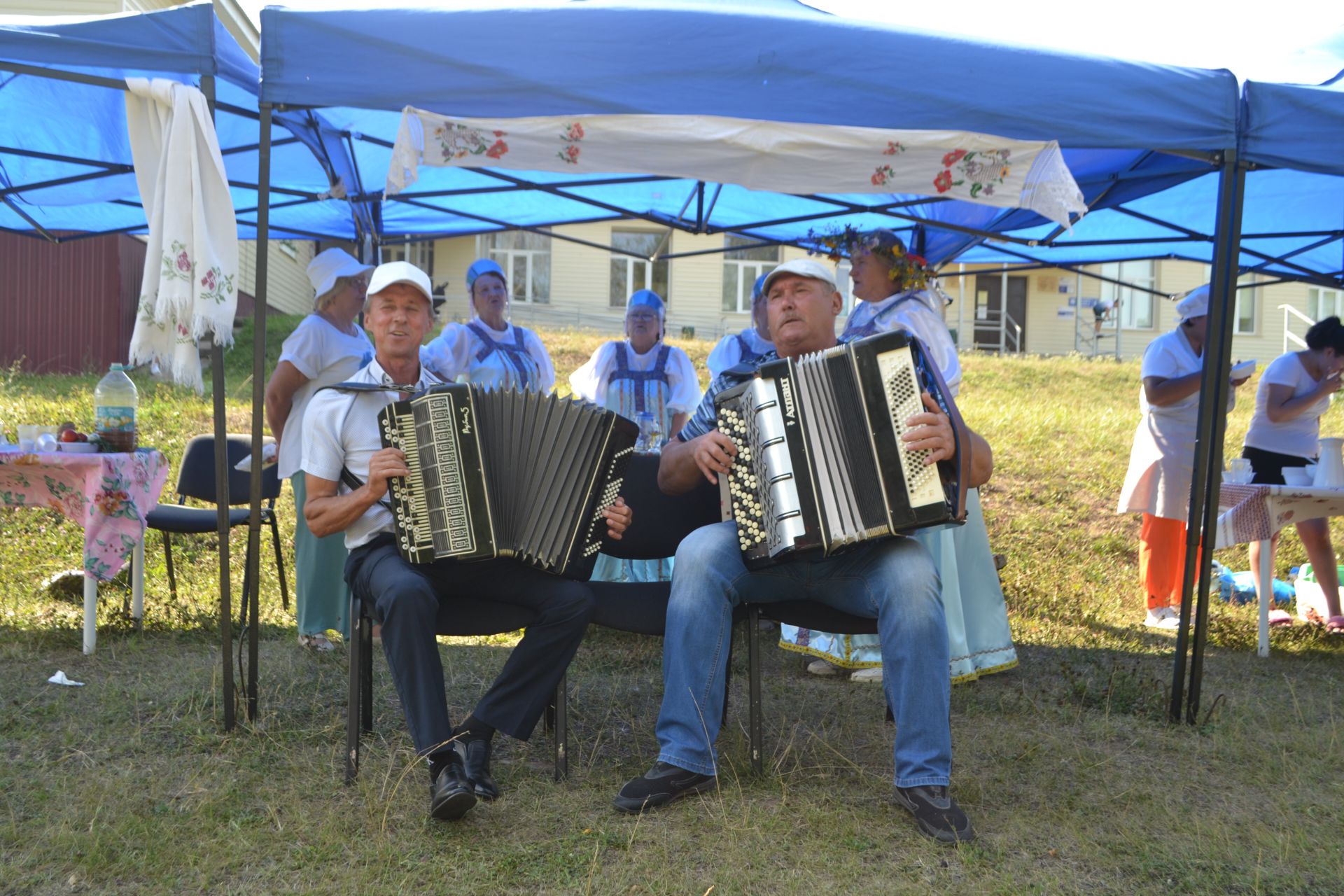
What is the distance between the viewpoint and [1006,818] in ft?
10.1

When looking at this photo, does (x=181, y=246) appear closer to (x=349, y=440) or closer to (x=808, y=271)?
Answer: (x=349, y=440)

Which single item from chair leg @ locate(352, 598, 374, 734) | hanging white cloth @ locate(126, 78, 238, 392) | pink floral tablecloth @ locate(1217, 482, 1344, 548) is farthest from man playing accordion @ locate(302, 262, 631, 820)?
pink floral tablecloth @ locate(1217, 482, 1344, 548)

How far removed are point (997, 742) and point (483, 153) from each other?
2659mm

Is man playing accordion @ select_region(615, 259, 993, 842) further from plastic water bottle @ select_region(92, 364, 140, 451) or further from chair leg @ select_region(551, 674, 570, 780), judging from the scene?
plastic water bottle @ select_region(92, 364, 140, 451)

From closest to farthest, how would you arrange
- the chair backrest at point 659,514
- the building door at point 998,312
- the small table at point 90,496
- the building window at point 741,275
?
the chair backrest at point 659,514, the small table at point 90,496, the building window at point 741,275, the building door at point 998,312

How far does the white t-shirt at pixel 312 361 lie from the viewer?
453 cm

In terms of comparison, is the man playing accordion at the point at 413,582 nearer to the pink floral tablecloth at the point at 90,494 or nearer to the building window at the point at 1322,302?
the pink floral tablecloth at the point at 90,494

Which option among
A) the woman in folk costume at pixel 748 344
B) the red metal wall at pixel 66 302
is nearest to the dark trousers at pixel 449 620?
the woman in folk costume at pixel 748 344

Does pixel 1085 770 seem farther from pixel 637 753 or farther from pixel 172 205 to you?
pixel 172 205

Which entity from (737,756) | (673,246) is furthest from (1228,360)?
(673,246)

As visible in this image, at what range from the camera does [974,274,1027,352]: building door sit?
23016 mm

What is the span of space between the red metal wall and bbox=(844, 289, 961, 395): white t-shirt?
9613 mm

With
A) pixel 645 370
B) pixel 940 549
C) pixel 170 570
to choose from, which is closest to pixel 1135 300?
pixel 645 370

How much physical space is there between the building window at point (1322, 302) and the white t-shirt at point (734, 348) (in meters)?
20.9
